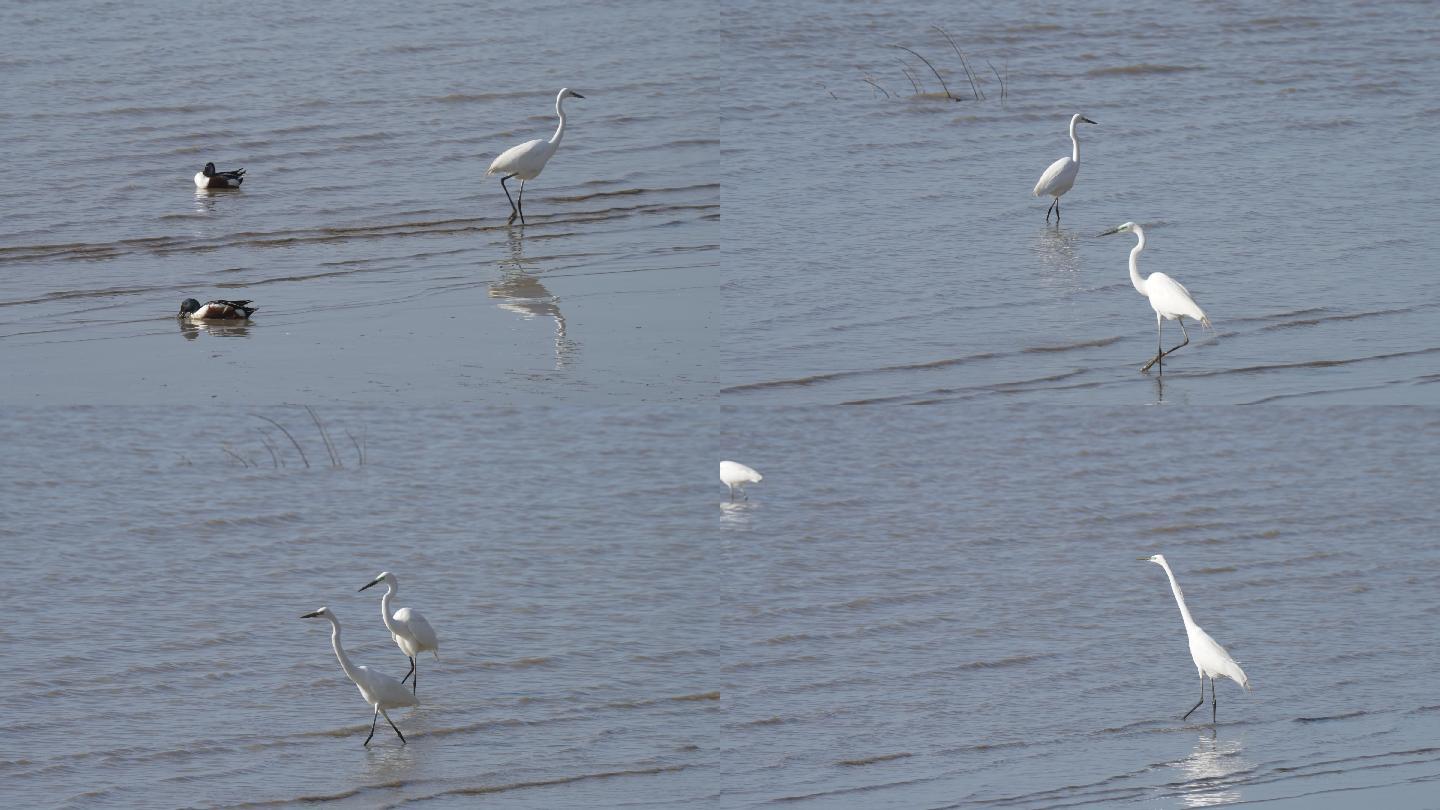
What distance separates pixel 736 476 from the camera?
29.3 feet

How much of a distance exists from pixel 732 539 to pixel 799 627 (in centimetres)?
115

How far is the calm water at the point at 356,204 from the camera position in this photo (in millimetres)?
7594

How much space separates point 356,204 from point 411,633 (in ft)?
14.2

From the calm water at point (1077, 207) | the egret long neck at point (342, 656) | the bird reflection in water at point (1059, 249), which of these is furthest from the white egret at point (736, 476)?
the egret long neck at point (342, 656)

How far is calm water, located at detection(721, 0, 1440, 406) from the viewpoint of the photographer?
25.4ft

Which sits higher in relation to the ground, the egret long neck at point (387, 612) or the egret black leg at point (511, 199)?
the egret black leg at point (511, 199)

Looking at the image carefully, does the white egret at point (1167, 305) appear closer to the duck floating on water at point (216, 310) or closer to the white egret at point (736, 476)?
the white egret at point (736, 476)

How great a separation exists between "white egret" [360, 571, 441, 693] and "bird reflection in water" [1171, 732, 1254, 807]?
3.13 meters

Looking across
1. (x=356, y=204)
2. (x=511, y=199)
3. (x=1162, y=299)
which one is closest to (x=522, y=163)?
(x=511, y=199)

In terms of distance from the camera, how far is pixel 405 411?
9680 mm

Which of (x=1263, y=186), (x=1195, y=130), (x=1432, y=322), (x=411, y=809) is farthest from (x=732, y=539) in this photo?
(x=1195, y=130)

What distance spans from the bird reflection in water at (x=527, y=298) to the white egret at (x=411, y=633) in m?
1.42

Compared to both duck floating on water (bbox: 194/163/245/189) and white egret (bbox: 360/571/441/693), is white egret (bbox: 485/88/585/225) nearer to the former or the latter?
duck floating on water (bbox: 194/163/245/189)

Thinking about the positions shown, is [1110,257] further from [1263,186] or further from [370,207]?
[370,207]
